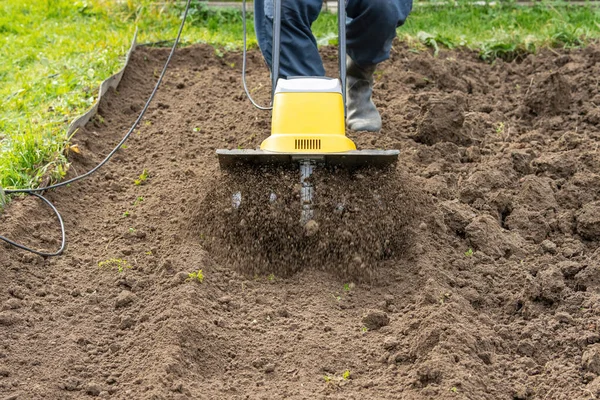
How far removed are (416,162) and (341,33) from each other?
1131 mm

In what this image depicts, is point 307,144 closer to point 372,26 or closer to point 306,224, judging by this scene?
point 306,224

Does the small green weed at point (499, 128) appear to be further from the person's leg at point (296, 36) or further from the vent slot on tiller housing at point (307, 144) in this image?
the vent slot on tiller housing at point (307, 144)

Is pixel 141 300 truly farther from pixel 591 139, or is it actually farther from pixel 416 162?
pixel 591 139

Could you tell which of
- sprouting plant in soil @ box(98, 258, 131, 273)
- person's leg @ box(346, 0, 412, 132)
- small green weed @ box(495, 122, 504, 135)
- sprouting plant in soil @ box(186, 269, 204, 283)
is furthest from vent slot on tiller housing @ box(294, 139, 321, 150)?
small green weed @ box(495, 122, 504, 135)

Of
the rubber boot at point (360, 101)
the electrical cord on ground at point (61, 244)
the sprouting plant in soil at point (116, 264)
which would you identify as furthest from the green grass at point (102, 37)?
the rubber boot at point (360, 101)

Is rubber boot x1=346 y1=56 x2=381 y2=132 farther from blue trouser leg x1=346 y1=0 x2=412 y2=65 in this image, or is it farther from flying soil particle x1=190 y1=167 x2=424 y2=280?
flying soil particle x1=190 y1=167 x2=424 y2=280

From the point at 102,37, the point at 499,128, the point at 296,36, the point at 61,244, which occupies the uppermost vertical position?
the point at 102,37

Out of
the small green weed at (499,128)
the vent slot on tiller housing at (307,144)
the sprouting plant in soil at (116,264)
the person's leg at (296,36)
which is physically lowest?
the sprouting plant in soil at (116,264)

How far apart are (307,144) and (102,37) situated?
12.4 feet

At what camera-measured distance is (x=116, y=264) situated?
3.88m

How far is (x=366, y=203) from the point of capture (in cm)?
382

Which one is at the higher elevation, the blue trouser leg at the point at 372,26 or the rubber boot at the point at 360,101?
the blue trouser leg at the point at 372,26

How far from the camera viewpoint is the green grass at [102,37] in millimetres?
5445

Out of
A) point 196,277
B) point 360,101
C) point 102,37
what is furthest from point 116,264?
point 102,37
